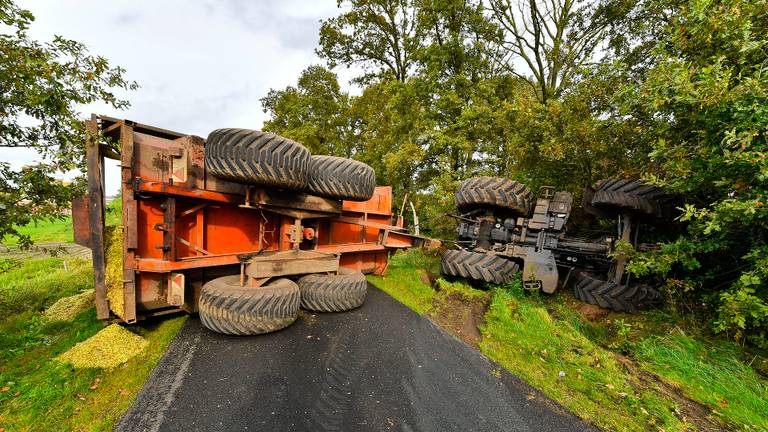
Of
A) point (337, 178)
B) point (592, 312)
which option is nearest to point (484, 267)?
point (592, 312)

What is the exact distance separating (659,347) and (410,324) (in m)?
2.68

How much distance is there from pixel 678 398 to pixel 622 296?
1842mm

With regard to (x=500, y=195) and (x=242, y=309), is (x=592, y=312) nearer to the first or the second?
(x=500, y=195)

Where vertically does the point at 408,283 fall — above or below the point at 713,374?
below

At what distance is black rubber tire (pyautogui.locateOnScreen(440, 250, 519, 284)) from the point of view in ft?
15.7

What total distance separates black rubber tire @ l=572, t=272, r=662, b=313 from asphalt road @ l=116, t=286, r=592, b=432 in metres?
2.43

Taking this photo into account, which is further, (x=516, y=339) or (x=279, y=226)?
(x=279, y=226)

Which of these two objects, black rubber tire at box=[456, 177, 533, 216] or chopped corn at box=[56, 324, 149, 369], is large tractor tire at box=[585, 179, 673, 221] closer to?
black rubber tire at box=[456, 177, 533, 216]

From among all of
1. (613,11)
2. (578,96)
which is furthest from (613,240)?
(613,11)

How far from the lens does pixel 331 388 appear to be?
223cm

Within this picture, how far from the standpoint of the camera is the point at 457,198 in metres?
5.71

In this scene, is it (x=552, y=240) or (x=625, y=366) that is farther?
(x=552, y=240)

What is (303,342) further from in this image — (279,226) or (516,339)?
(516,339)

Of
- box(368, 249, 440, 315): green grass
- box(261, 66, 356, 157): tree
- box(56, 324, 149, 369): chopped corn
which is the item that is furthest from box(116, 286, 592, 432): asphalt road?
box(261, 66, 356, 157): tree
